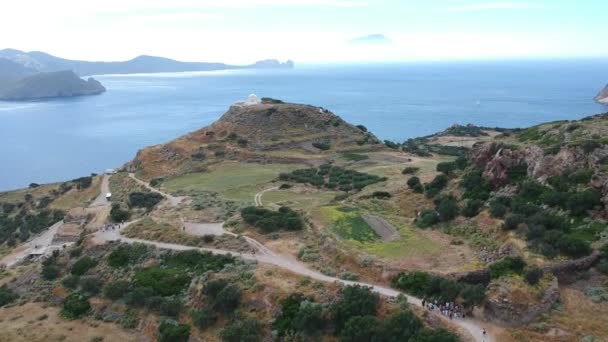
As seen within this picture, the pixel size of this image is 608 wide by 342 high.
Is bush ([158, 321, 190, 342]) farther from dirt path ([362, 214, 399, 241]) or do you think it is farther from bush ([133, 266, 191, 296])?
dirt path ([362, 214, 399, 241])

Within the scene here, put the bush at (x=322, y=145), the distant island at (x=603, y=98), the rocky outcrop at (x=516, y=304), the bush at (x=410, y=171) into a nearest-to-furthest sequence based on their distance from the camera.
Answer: the rocky outcrop at (x=516, y=304) < the bush at (x=410, y=171) < the bush at (x=322, y=145) < the distant island at (x=603, y=98)

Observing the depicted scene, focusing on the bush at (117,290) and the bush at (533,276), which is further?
the bush at (117,290)

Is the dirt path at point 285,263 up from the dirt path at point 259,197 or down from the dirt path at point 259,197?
up

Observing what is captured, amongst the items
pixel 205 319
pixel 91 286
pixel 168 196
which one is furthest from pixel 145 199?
pixel 205 319

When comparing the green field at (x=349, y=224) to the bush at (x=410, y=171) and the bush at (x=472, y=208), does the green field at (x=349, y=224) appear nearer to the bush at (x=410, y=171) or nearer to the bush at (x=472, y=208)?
the bush at (x=472, y=208)

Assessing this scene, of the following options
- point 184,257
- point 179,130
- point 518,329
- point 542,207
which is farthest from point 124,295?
point 179,130

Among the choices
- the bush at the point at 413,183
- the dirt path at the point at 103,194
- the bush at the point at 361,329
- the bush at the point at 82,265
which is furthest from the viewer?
the dirt path at the point at 103,194

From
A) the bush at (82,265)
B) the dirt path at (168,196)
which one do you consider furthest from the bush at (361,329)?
the dirt path at (168,196)
